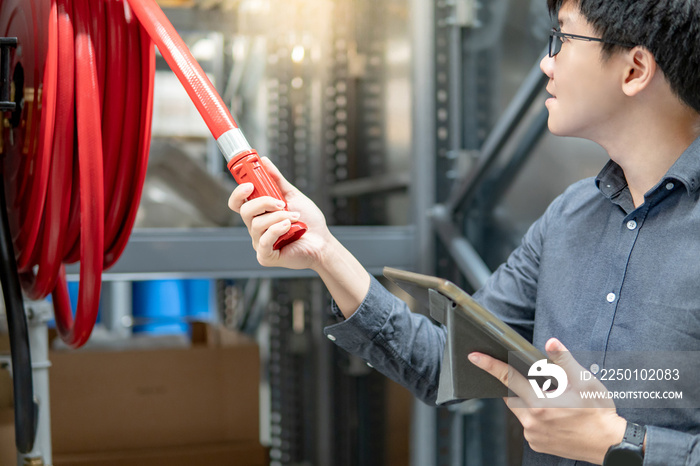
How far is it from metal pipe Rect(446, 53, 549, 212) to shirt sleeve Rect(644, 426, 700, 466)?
962mm

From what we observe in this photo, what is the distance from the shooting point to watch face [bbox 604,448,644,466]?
75cm

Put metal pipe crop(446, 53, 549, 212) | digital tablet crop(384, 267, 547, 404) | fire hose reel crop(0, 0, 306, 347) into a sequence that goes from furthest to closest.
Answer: metal pipe crop(446, 53, 549, 212) < fire hose reel crop(0, 0, 306, 347) < digital tablet crop(384, 267, 547, 404)

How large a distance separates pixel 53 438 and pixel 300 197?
1.26 m

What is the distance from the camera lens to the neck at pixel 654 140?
915 millimetres

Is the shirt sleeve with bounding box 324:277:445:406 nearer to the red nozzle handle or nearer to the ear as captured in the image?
the red nozzle handle

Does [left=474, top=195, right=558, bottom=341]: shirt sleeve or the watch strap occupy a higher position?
[left=474, top=195, right=558, bottom=341]: shirt sleeve

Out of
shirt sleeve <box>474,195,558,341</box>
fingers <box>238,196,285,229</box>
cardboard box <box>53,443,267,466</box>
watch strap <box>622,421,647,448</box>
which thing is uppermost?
fingers <box>238,196,285,229</box>

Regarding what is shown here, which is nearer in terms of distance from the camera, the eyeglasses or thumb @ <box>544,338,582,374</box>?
thumb @ <box>544,338,582,374</box>

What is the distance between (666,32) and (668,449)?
507mm

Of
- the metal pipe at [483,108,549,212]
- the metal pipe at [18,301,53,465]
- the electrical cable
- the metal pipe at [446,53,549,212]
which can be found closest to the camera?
the electrical cable


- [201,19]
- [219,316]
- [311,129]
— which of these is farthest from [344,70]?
[219,316]

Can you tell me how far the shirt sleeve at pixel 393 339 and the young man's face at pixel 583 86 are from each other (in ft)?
1.13

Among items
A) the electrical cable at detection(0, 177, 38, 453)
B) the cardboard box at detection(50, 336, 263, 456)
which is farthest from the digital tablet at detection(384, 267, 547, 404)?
the cardboard box at detection(50, 336, 263, 456)

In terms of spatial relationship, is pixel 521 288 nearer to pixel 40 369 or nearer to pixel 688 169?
pixel 688 169
